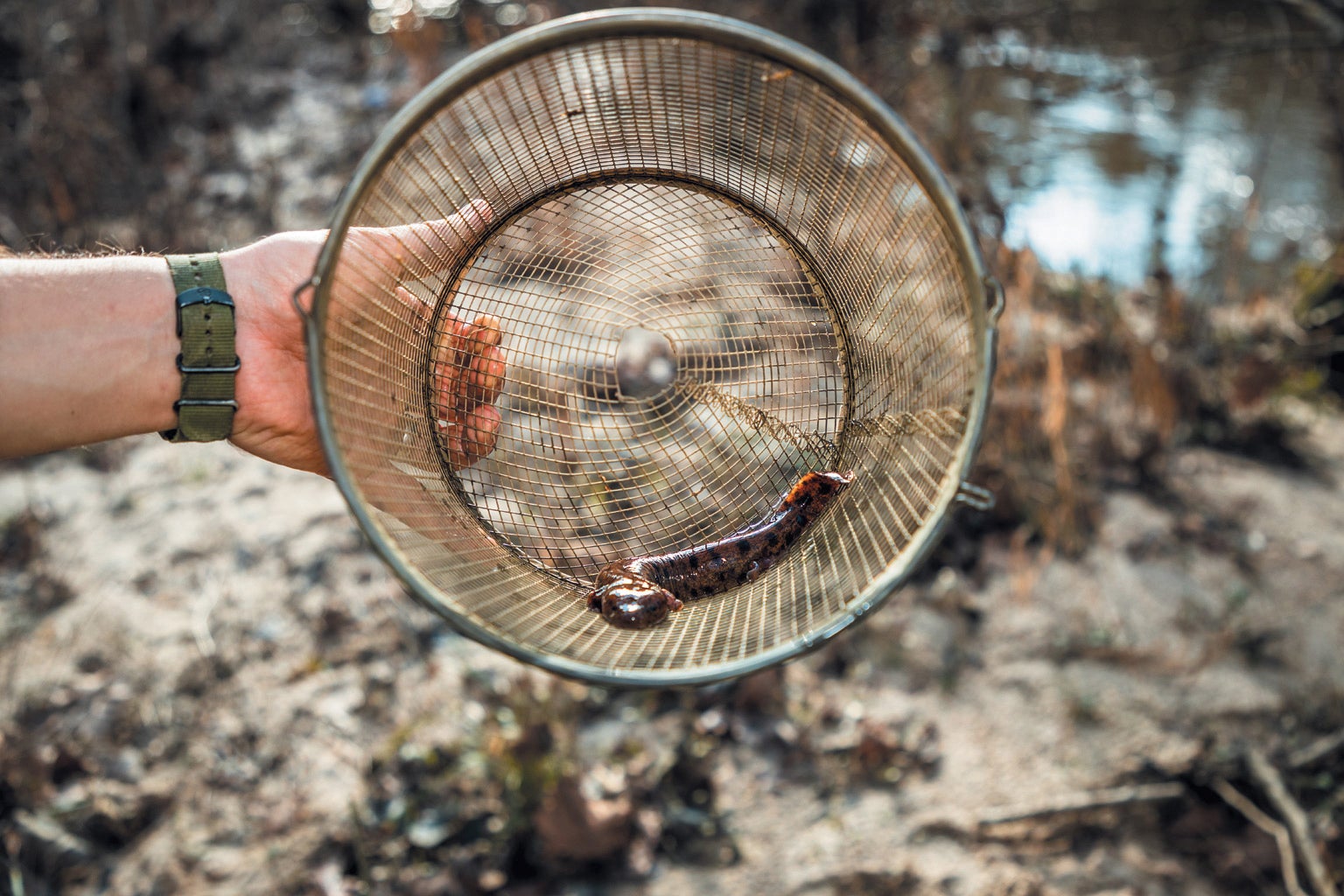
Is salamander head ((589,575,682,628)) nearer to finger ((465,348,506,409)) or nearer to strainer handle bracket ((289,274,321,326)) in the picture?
finger ((465,348,506,409))

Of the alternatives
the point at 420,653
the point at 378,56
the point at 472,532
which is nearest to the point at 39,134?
the point at 378,56

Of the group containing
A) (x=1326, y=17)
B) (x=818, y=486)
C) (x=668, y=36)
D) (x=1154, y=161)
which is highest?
(x=668, y=36)

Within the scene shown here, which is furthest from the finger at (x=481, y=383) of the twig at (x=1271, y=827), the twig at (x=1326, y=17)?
the twig at (x=1326, y=17)

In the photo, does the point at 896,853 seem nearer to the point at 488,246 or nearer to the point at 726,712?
the point at 726,712

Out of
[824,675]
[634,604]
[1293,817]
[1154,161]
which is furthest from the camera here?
[1154,161]

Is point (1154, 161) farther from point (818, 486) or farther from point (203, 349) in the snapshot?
point (203, 349)

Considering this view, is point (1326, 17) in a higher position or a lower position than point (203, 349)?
higher

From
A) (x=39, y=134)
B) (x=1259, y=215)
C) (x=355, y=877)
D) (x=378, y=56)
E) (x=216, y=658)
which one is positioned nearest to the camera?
(x=355, y=877)

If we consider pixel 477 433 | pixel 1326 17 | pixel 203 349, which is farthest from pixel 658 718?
pixel 1326 17
